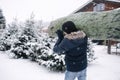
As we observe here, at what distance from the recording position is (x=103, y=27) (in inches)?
407

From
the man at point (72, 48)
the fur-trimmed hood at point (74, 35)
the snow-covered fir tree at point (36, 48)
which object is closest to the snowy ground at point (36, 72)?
the snow-covered fir tree at point (36, 48)

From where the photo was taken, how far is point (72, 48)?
4305mm

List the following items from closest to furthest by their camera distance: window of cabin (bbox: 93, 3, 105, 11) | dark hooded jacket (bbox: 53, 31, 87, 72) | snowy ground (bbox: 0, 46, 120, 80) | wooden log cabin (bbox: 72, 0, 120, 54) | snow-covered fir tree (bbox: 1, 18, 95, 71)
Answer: dark hooded jacket (bbox: 53, 31, 87, 72), snowy ground (bbox: 0, 46, 120, 80), snow-covered fir tree (bbox: 1, 18, 95, 71), wooden log cabin (bbox: 72, 0, 120, 54), window of cabin (bbox: 93, 3, 105, 11)

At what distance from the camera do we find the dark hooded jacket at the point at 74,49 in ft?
14.0

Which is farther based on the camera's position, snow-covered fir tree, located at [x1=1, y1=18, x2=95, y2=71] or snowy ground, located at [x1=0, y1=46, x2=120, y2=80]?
snow-covered fir tree, located at [x1=1, y1=18, x2=95, y2=71]

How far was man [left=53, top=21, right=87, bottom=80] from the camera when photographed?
4270 millimetres

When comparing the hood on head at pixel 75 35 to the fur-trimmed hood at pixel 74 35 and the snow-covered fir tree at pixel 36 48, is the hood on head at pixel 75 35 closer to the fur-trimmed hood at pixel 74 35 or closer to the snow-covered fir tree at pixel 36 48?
the fur-trimmed hood at pixel 74 35

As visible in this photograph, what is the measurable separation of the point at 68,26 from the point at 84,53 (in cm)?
68

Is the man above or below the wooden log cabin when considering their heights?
above

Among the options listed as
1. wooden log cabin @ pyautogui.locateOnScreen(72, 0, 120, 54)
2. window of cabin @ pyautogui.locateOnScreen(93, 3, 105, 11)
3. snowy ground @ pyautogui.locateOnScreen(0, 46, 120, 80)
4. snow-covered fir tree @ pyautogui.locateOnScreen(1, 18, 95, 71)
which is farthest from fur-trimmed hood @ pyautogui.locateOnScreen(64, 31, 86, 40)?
window of cabin @ pyautogui.locateOnScreen(93, 3, 105, 11)

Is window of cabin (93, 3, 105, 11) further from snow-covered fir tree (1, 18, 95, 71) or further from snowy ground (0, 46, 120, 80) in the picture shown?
snowy ground (0, 46, 120, 80)

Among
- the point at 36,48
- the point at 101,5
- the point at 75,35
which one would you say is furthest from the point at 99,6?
the point at 75,35

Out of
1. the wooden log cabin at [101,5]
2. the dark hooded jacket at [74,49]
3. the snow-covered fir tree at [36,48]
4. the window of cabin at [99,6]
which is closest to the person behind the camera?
the dark hooded jacket at [74,49]

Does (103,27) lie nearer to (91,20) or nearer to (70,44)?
(91,20)
